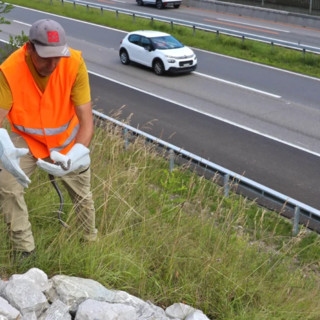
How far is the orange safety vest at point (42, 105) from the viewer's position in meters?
4.20

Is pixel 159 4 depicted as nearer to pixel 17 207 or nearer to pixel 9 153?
pixel 17 207

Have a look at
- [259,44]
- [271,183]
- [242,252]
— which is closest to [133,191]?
[242,252]

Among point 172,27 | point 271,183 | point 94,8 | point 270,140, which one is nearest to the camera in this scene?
point 271,183

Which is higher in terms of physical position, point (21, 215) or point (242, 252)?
point (21, 215)

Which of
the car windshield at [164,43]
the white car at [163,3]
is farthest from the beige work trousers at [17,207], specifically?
the white car at [163,3]

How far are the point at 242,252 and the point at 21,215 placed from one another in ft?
5.80

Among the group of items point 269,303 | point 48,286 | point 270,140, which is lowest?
point 270,140

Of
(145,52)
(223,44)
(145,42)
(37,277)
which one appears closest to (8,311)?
(37,277)

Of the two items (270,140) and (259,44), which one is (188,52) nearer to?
(259,44)

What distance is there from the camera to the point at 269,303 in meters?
4.21

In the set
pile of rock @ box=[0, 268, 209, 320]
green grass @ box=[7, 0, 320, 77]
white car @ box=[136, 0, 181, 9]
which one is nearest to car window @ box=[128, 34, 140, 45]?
→ green grass @ box=[7, 0, 320, 77]

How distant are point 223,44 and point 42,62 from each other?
20.6m

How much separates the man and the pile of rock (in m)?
0.52

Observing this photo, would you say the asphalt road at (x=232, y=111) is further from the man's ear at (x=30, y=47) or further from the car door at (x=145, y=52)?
the man's ear at (x=30, y=47)
